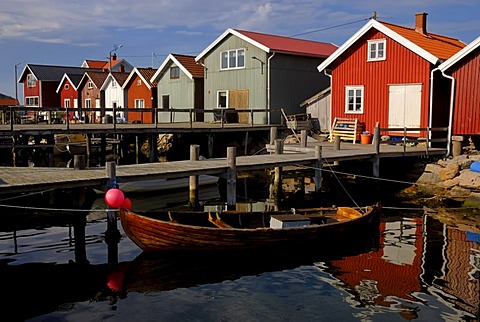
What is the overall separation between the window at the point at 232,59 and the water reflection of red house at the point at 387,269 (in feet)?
66.4

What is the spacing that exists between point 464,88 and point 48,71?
157 ft

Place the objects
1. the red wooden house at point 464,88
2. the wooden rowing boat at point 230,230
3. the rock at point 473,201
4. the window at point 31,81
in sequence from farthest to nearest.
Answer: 1. the window at point 31,81
2. the red wooden house at point 464,88
3. the rock at point 473,201
4. the wooden rowing boat at point 230,230

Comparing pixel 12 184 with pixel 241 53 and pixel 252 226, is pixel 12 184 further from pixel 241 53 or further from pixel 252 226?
pixel 241 53

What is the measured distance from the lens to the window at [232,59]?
32469 mm

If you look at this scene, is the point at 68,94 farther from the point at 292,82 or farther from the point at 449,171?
the point at 449,171

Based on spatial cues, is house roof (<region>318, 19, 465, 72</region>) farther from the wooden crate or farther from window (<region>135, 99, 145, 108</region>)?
window (<region>135, 99, 145, 108</region>)

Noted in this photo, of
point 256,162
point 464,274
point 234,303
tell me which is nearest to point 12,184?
point 234,303

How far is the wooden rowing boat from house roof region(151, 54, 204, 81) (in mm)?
23792

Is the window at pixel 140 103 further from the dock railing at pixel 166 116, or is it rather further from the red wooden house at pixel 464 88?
the red wooden house at pixel 464 88

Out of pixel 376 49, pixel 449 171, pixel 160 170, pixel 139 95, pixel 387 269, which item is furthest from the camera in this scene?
pixel 139 95

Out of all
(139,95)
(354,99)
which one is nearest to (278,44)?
(354,99)

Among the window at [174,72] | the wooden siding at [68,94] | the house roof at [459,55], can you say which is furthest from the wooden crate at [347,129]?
the wooden siding at [68,94]

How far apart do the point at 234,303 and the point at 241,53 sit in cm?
2477

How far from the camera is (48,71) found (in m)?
57.0
